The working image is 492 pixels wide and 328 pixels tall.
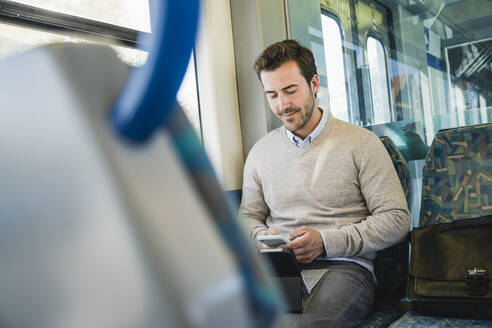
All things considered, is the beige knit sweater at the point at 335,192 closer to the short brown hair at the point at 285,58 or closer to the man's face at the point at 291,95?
the man's face at the point at 291,95

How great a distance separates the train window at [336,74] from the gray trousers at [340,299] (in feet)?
3.46

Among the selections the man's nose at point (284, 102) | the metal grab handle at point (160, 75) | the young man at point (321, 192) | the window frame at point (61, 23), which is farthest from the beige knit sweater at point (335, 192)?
the metal grab handle at point (160, 75)

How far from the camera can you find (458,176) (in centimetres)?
196

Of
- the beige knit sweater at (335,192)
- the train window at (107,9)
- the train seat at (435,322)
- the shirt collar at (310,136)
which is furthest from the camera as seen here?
the shirt collar at (310,136)

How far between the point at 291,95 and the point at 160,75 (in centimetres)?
204

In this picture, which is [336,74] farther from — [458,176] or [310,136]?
[458,176]

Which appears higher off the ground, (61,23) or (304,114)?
(61,23)

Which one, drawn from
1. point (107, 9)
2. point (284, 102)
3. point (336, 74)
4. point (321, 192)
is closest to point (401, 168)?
point (321, 192)

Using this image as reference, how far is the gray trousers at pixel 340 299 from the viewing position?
157 cm

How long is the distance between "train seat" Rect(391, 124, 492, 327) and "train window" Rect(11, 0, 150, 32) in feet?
4.17

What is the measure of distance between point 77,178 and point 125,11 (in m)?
2.29

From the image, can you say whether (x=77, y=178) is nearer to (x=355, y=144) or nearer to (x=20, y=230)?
(x=20, y=230)

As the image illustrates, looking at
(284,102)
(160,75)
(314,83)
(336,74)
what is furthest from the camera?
(336,74)

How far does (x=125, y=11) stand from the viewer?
2297mm
